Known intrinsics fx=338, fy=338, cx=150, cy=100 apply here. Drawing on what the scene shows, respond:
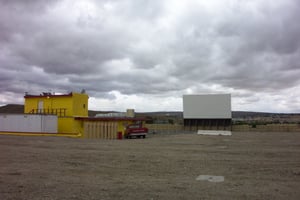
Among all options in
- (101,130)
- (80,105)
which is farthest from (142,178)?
(80,105)

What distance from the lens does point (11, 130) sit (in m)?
35.2

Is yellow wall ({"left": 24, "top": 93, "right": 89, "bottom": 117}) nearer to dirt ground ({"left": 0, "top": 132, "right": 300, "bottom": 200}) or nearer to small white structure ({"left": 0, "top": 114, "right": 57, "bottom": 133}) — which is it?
small white structure ({"left": 0, "top": 114, "right": 57, "bottom": 133})

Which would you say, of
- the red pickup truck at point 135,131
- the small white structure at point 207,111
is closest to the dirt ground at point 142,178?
the red pickup truck at point 135,131

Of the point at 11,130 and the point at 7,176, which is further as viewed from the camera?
the point at 11,130

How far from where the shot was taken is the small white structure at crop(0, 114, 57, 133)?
112ft

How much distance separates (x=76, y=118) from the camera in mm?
36188

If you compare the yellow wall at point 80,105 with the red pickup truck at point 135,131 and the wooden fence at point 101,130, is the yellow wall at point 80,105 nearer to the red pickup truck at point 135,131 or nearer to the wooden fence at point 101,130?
the wooden fence at point 101,130

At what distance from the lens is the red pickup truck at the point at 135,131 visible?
110 ft

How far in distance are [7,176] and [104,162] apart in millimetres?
4225

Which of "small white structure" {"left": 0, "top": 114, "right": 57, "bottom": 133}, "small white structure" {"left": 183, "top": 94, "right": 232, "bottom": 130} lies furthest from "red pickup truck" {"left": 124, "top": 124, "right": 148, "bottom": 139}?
"small white structure" {"left": 183, "top": 94, "right": 232, "bottom": 130}

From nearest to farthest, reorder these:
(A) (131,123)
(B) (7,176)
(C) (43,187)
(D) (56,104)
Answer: (C) (43,187) → (B) (7,176) → (A) (131,123) → (D) (56,104)

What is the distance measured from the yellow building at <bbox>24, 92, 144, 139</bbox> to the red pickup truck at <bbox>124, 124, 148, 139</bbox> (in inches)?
19.7

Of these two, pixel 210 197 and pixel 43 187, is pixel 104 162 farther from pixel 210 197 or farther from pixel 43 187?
pixel 210 197

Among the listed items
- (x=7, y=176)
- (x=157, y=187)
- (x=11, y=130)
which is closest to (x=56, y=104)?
(x=11, y=130)
